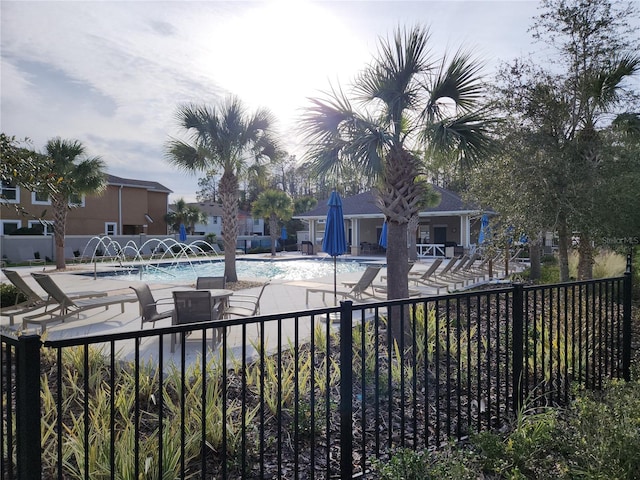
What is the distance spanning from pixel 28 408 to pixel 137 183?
39.2 m

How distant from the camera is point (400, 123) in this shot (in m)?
6.91

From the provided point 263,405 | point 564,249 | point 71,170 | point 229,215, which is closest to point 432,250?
point 229,215

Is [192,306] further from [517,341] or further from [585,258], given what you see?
[585,258]

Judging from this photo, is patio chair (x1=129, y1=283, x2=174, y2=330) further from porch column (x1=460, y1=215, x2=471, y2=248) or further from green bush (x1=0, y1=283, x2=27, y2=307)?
porch column (x1=460, y1=215, x2=471, y2=248)

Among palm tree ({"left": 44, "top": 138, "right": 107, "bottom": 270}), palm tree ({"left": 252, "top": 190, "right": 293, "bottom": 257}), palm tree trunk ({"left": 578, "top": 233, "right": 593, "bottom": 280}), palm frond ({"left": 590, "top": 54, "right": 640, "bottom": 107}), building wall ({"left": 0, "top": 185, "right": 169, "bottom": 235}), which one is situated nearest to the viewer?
palm frond ({"left": 590, "top": 54, "right": 640, "bottom": 107})

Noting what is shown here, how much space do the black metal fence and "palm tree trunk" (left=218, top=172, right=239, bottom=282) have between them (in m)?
9.01

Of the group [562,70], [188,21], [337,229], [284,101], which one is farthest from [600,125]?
[188,21]

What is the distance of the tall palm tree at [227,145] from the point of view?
14.0m

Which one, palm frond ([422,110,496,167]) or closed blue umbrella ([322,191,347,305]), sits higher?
palm frond ([422,110,496,167])

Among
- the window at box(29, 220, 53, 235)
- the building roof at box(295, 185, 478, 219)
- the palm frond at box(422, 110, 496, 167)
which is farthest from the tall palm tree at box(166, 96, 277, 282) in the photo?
the building roof at box(295, 185, 478, 219)

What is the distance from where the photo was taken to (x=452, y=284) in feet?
46.1

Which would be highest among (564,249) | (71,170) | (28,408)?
(71,170)

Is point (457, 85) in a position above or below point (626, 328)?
above

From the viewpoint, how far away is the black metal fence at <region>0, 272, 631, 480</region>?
2096 millimetres
